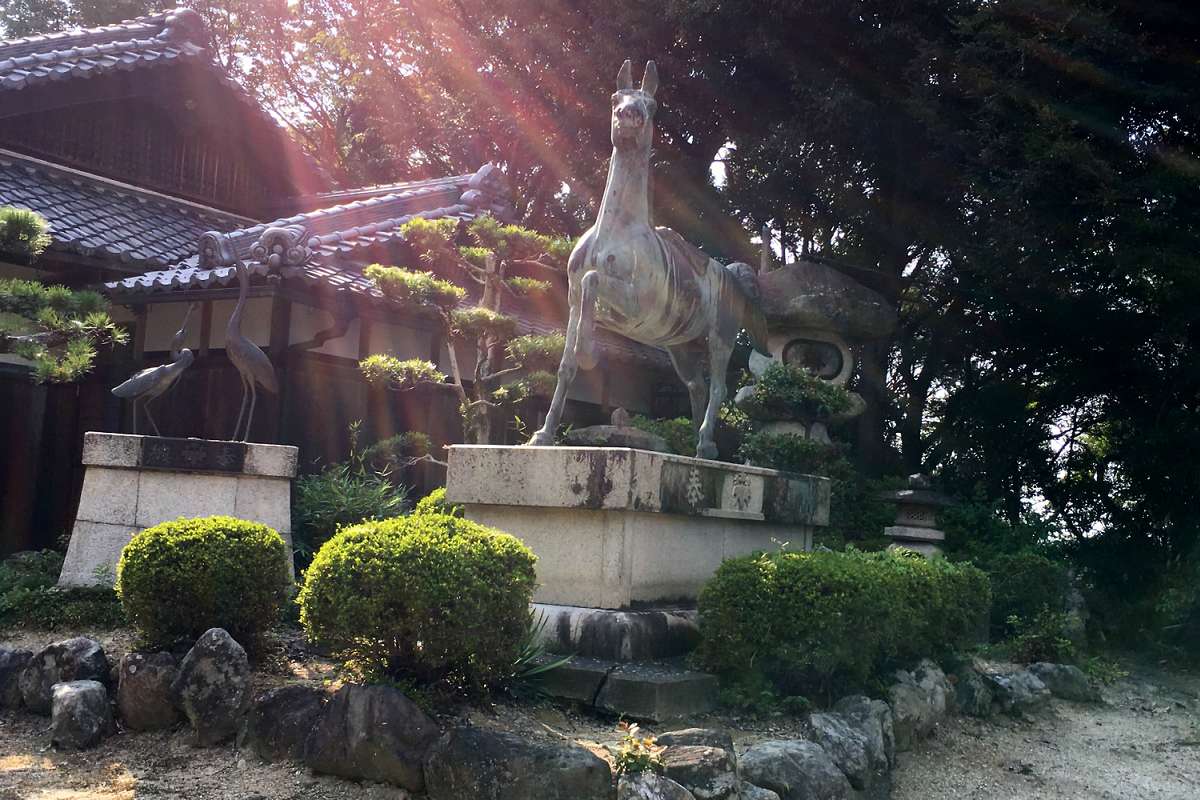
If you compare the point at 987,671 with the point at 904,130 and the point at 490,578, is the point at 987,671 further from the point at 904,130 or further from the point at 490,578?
the point at 904,130

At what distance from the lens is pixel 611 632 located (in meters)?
6.50

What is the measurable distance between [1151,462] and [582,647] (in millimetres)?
9704

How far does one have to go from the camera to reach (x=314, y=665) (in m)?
6.51

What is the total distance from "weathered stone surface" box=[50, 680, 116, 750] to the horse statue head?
16.5ft

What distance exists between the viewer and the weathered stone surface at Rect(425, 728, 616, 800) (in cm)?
466

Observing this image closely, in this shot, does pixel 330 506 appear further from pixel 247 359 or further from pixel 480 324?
pixel 480 324

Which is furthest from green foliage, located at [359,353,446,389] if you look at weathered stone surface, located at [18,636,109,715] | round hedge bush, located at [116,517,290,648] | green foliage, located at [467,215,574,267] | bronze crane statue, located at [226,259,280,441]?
weathered stone surface, located at [18,636,109,715]

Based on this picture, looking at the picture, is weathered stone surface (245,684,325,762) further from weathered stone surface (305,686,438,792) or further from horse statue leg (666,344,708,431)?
horse statue leg (666,344,708,431)

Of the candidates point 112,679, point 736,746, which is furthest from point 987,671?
point 112,679

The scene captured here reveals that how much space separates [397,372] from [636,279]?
12.4 ft

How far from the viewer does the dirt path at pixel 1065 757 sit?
6863 mm

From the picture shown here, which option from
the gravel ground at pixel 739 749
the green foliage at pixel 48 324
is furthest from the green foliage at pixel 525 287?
the gravel ground at pixel 739 749

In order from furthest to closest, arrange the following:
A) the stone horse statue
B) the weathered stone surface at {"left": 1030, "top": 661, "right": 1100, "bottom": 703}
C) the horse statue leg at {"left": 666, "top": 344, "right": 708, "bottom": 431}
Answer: the weathered stone surface at {"left": 1030, "top": 661, "right": 1100, "bottom": 703} → the horse statue leg at {"left": 666, "top": 344, "right": 708, "bottom": 431} → the stone horse statue

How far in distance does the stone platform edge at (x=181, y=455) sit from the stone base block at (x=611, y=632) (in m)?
2.60
